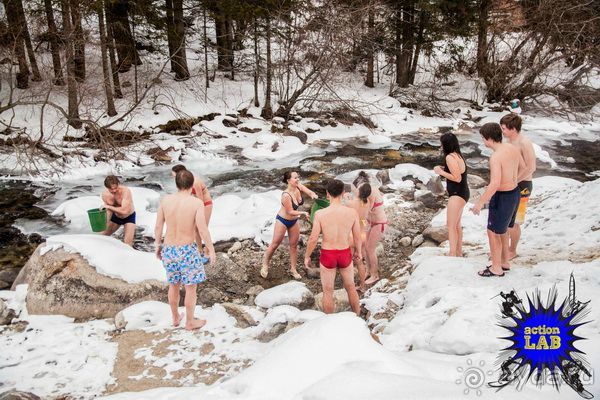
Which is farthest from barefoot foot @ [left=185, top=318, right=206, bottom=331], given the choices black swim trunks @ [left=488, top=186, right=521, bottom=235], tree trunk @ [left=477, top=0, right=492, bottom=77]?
tree trunk @ [left=477, top=0, right=492, bottom=77]

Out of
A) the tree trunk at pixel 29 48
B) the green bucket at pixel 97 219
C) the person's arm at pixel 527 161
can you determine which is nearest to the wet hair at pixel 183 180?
the green bucket at pixel 97 219

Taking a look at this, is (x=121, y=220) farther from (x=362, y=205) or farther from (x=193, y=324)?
(x=362, y=205)

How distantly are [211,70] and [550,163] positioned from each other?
14.5m

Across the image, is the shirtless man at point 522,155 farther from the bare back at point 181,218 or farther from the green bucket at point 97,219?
the green bucket at point 97,219

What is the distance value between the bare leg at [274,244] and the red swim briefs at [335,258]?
5.81 ft

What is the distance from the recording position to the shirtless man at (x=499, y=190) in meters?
3.96

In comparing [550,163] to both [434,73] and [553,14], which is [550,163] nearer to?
[553,14]

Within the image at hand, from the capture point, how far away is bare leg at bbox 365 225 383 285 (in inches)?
220

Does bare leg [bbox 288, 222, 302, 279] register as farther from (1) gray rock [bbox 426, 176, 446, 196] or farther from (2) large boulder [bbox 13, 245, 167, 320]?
(1) gray rock [bbox 426, 176, 446, 196]

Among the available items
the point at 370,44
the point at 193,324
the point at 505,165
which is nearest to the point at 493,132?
the point at 505,165

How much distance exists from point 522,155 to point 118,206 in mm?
5550

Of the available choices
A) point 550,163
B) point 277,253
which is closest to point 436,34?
point 550,163

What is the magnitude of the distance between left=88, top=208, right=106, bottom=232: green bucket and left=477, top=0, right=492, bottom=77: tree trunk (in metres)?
17.9

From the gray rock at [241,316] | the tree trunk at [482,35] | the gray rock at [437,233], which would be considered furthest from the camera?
the tree trunk at [482,35]
